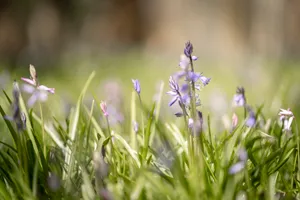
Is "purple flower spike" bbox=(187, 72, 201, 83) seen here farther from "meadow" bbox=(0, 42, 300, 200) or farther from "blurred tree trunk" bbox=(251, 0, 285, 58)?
"blurred tree trunk" bbox=(251, 0, 285, 58)

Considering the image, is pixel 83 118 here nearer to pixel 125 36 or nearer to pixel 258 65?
pixel 258 65

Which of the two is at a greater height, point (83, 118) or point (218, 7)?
point (218, 7)

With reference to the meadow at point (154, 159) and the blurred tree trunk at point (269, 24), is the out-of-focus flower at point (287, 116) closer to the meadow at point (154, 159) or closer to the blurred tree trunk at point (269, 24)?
the meadow at point (154, 159)

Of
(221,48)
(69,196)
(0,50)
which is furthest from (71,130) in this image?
(0,50)

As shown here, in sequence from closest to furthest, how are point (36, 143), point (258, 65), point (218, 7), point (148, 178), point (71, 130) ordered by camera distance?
point (148, 178) → point (36, 143) → point (71, 130) → point (258, 65) → point (218, 7)

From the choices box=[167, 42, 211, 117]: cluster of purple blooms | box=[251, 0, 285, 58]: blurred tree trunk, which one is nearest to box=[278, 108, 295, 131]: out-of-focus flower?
box=[167, 42, 211, 117]: cluster of purple blooms

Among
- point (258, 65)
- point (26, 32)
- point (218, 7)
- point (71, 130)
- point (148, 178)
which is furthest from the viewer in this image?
point (26, 32)

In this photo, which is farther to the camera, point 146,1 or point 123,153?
point 146,1

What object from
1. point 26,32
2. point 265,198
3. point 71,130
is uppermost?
point 26,32

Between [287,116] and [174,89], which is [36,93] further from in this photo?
[287,116]
